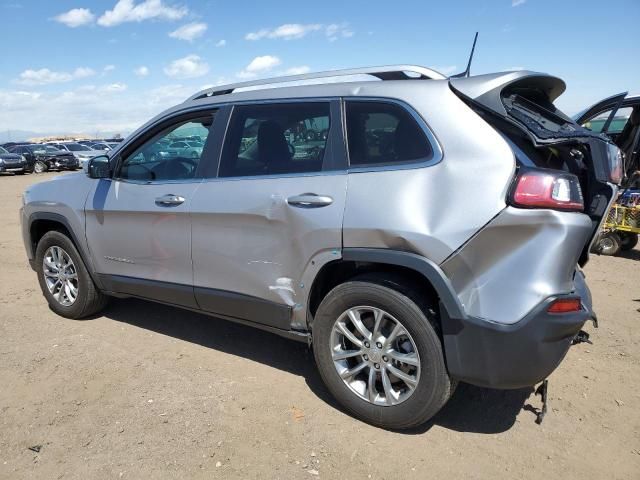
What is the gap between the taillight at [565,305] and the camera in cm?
234

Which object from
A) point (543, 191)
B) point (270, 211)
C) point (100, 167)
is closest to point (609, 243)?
point (543, 191)

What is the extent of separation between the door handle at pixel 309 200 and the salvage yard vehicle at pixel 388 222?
0.03 feet

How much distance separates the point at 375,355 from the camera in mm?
2783

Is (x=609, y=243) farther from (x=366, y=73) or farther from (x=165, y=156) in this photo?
(x=165, y=156)

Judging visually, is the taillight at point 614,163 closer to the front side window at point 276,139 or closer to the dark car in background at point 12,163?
the front side window at point 276,139

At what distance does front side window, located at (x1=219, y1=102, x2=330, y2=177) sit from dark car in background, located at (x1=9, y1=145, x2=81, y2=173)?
29.2 meters

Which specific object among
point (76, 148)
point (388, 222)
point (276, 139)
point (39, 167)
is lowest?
point (39, 167)

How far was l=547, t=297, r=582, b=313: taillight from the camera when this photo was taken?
2.34m

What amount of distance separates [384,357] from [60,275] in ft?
10.5

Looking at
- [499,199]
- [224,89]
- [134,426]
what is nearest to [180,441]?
[134,426]

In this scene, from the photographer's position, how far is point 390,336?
2.71m

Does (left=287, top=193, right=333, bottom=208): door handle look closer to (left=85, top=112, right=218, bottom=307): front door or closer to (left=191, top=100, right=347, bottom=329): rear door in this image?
(left=191, top=100, right=347, bottom=329): rear door

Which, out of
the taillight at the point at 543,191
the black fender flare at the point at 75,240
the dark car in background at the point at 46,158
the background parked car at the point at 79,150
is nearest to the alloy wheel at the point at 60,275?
the black fender flare at the point at 75,240

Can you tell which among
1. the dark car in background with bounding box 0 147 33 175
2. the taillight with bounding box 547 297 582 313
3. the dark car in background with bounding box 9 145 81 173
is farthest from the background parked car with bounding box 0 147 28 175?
the taillight with bounding box 547 297 582 313
